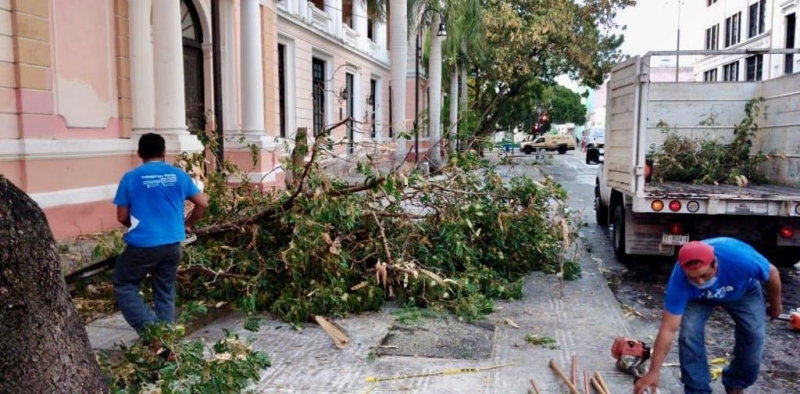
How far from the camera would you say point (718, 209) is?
741 centimetres

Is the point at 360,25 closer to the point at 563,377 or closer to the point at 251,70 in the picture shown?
the point at 251,70

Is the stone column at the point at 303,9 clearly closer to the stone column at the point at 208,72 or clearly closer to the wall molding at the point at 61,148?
the stone column at the point at 208,72

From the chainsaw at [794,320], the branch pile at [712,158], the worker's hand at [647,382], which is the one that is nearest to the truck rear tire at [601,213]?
the branch pile at [712,158]

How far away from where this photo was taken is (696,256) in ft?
12.2

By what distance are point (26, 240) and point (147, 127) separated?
7.83 metres

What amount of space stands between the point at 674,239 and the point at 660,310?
1262 mm

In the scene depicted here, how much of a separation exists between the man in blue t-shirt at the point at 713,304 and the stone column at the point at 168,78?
7613mm

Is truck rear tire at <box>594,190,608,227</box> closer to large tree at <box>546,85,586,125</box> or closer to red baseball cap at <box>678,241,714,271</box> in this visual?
red baseball cap at <box>678,241,714,271</box>

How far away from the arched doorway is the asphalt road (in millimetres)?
6885

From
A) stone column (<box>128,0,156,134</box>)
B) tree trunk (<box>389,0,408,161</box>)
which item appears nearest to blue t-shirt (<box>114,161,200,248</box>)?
stone column (<box>128,0,156,134</box>)

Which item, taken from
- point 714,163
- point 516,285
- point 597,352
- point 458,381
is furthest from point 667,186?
point 458,381

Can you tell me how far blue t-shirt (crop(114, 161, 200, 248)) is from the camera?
14.7 ft

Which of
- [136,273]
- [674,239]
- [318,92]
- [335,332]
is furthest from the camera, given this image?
[318,92]

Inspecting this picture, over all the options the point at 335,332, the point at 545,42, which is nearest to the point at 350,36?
the point at 545,42
